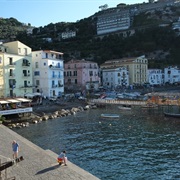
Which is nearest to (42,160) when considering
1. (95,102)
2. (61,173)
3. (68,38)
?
(61,173)

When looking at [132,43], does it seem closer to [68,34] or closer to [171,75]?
[171,75]

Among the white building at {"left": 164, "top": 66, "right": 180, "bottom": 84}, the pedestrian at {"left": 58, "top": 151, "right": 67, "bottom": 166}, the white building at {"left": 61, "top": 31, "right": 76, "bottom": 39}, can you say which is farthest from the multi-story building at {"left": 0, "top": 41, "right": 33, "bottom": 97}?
the white building at {"left": 61, "top": 31, "right": 76, "bottom": 39}

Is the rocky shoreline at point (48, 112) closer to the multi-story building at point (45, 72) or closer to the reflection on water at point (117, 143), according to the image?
the reflection on water at point (117, 143)

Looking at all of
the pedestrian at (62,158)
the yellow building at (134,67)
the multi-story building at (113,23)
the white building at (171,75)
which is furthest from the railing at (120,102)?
the multi-story building at (113,23)

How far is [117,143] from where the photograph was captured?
99.0 ft

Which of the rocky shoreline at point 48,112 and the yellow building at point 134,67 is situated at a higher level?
the yellow building at point 134,67

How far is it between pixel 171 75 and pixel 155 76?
27.2 feet

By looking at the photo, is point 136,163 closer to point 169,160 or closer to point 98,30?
point 169,160

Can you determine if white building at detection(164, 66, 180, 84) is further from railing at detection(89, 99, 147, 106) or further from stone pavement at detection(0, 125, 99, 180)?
stone pavement at detection(0, 125, 99, 180)

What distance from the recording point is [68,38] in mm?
176250

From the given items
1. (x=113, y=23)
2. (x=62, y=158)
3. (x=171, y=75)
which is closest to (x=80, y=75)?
(x=171, y=75)

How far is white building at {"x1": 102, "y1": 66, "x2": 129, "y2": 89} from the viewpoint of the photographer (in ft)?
333

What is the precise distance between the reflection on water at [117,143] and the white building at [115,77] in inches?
2141

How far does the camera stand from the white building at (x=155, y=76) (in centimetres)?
11498
